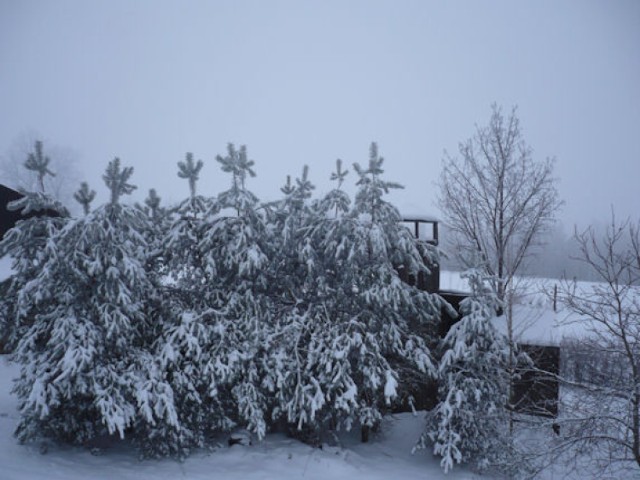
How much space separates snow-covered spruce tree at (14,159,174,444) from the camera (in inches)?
299

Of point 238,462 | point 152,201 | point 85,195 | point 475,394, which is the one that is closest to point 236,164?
point 152,201

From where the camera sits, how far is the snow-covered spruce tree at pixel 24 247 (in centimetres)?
812

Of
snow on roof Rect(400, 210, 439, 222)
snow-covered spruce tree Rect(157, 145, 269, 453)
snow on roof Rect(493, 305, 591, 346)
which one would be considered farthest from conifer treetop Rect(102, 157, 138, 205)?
snow on roof Rect(493, 305, 591, 346)

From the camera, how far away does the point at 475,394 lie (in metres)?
9.38

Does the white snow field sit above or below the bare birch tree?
below

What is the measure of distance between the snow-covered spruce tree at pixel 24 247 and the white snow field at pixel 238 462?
3.17 feet

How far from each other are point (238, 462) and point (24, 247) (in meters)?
6.39

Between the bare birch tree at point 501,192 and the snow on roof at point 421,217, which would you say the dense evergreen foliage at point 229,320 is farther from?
the bare birch tree at point 501,192

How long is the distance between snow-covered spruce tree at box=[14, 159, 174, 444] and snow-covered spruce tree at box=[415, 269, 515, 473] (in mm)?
6064

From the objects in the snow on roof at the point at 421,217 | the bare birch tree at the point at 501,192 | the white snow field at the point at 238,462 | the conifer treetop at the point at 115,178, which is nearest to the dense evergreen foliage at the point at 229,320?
the conifer treetop at the point at 115,178

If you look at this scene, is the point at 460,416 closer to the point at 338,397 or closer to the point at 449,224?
the point at 338,397

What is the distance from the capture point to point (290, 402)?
9.09m

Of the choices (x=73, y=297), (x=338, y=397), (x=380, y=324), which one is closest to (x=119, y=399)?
(x=73, y=297)

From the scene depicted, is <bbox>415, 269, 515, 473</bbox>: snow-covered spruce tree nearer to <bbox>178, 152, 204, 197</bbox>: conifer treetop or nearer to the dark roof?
<bbox>178, 152, 204, 197</bbox>: conifer treetop
